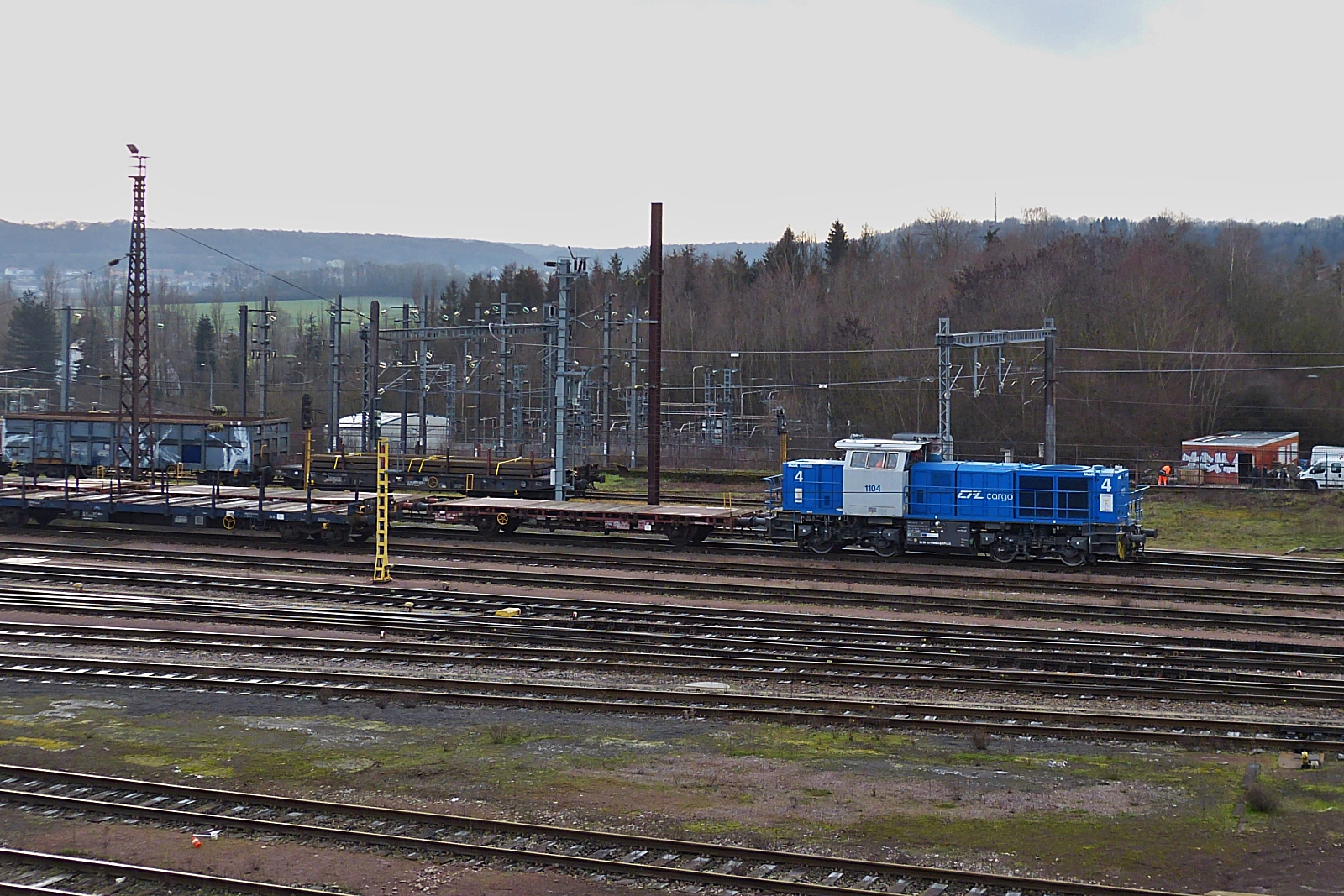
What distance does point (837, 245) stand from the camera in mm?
113000

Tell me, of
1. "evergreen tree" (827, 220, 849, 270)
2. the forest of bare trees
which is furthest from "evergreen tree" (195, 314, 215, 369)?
"evergreen tree" (827, 220, 849, 270)

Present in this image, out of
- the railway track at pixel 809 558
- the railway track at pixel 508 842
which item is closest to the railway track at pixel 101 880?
the railway track at pixel 508 842

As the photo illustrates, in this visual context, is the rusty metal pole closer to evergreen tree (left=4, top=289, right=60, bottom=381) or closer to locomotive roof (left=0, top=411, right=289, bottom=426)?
locomotive roof (left=0, top=411, right=289, bottom=426)

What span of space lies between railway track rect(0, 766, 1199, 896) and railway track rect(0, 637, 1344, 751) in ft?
14.7

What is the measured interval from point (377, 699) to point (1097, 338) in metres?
62.0

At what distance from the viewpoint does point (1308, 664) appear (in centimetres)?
1920

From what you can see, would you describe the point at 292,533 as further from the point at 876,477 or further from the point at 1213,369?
the point at 1213,369

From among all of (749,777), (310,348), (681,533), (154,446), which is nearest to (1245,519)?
(681,533)

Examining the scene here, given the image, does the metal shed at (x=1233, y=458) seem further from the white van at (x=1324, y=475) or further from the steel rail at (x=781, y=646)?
the steel rail at (x=781, y=646)

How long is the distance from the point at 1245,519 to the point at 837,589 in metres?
26.5

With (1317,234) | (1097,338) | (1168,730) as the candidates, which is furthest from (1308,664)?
(1317,234)

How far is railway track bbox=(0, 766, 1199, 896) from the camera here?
9.98 metres

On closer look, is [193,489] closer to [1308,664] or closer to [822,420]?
[1308,664]

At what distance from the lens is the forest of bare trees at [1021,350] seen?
65.4 m
